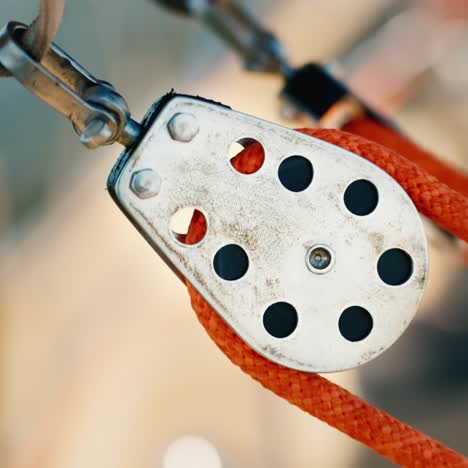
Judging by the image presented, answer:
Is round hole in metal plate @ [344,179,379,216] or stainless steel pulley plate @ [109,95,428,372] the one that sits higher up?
round hole in metal plate @ [344,179,379,216]

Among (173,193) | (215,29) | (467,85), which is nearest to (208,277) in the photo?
(173,193)

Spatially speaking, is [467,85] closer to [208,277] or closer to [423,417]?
[423,417]

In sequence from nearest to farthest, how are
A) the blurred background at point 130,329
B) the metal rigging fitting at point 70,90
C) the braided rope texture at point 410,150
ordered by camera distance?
1. the metal rigging fitting at point 70,90
2. the braided rope texture at point 410,150
3. the blurred background at point 130,329

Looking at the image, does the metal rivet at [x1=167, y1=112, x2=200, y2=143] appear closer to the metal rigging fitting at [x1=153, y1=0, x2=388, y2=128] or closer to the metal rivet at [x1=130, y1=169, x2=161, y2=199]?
the metal rivet at [x1=130, y1=169, x2=161, y2=199]

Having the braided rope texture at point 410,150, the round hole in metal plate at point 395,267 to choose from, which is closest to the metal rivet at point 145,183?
the round hole in metal plate at point 395,267

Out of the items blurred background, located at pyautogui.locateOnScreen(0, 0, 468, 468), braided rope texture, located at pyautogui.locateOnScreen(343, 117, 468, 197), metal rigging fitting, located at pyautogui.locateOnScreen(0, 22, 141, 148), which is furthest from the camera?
blurred background, located at pyautogui.locateOnScreen(0, 0, 468, 468)

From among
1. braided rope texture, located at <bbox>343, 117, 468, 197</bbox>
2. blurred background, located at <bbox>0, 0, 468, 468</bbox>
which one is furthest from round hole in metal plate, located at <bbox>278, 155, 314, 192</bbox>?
blurred background, located at <bbox>0, 0, 468, 468</bbox>

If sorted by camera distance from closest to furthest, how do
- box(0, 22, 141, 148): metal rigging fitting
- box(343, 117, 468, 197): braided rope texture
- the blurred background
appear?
box(0, 22, 141, 148): metal rigging fitting → box(343, 117, 468, 197): braided rope texture → the blurred background

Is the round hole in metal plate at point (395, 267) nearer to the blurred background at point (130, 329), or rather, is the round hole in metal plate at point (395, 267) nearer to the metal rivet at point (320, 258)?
the metal rivet at point (320, 258)
